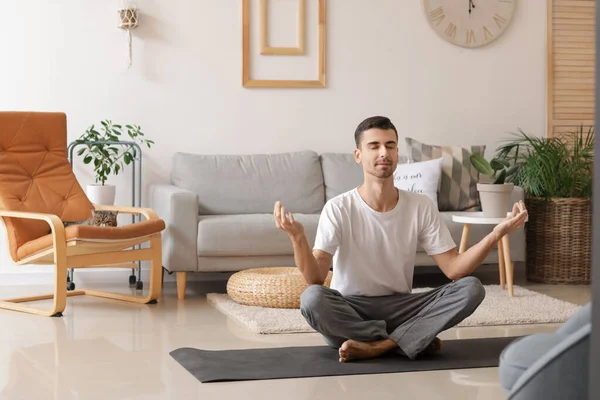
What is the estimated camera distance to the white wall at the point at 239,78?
220 inches

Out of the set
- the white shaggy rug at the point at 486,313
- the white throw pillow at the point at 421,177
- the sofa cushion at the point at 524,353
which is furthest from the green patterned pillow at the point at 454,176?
the sofa cushion at the point at 524,353

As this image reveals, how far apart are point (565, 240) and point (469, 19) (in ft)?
5.56

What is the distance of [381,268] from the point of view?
3.48 m

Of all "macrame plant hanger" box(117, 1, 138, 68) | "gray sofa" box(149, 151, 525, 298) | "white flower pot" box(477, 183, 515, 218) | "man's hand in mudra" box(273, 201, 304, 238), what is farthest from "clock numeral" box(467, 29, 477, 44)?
"man's hand in mudra" box(273, 201, 304, 238)

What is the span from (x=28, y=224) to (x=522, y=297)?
9.11 ft

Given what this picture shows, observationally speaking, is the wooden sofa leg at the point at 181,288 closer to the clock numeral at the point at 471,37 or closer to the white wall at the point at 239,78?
the white wall at the point at 239,78

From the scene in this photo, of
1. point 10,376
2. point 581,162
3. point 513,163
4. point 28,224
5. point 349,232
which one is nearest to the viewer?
point 10,376

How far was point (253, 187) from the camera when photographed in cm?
559

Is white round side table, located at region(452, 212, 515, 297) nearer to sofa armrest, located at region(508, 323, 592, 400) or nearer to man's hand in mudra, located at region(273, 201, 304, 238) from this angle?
man's hand in mudra, located at region(273, 201, 304, 238)

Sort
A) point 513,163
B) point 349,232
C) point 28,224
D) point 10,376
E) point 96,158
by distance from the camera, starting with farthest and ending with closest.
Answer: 1. point 513,163
2. point 96,158
3. point 28,224
4. point 349,232
5. point 10,376

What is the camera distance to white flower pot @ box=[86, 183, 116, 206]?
208 inches

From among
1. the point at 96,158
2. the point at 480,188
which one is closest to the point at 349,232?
the point at 480,188

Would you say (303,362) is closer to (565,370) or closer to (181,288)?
(181,288)

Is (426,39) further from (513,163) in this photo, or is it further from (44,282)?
(44,282)
